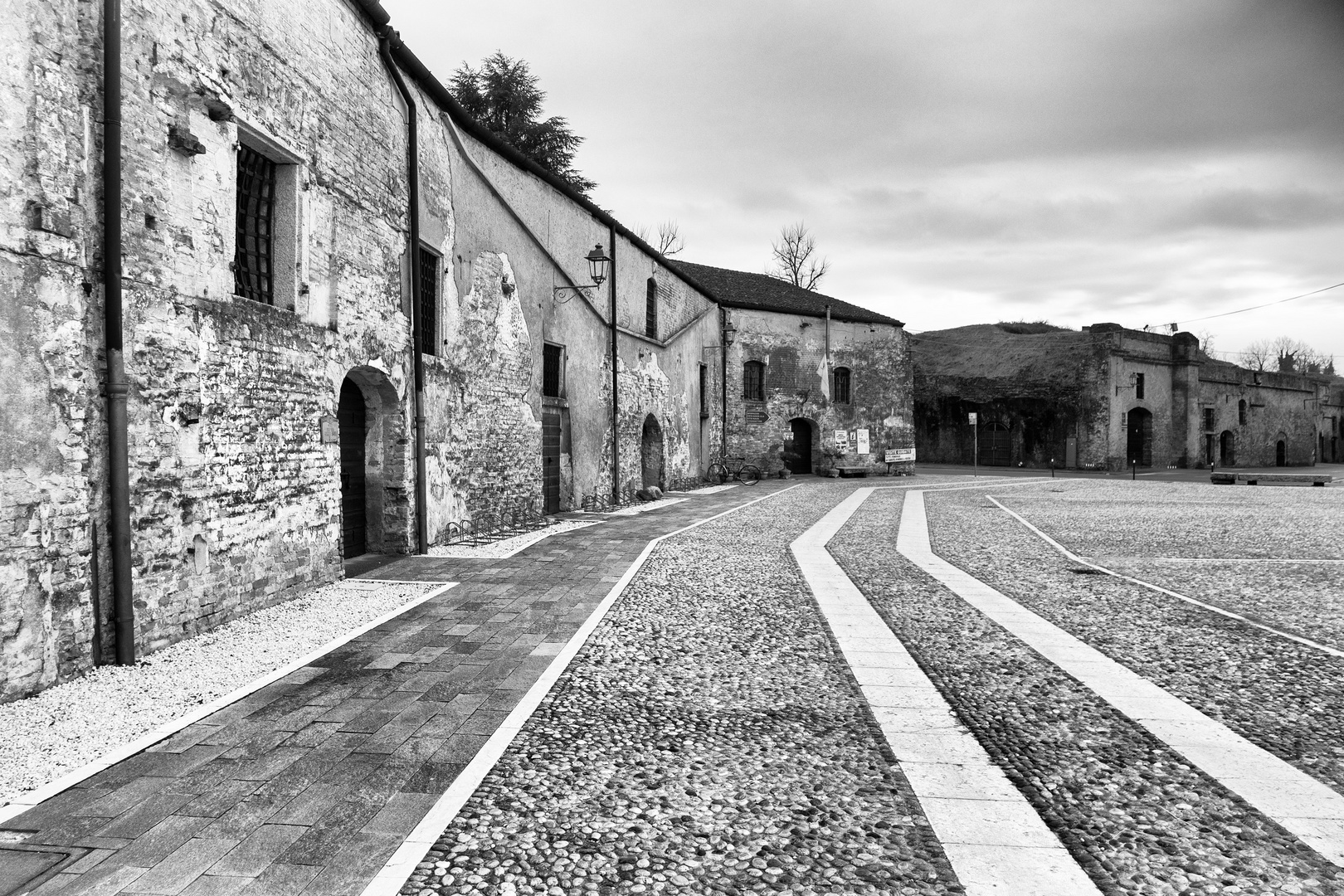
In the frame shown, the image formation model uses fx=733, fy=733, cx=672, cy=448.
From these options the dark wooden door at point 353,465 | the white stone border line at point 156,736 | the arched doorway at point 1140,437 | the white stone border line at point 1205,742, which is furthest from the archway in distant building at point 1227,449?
the white stone border line at point 156,736

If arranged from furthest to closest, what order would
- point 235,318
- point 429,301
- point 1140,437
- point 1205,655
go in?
point 1140,437
point 429,301
point 235,318
point 1205,655

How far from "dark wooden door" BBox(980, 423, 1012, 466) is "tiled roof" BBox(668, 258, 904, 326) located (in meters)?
9.93

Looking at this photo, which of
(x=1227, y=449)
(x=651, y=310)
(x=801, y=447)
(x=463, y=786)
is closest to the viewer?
(x=463, y=786)

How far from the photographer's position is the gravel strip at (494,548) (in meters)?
8.62

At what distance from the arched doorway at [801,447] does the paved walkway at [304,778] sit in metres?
22.0

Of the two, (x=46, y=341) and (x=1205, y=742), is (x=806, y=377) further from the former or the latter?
(x=46, y=341)

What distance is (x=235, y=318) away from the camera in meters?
5.66

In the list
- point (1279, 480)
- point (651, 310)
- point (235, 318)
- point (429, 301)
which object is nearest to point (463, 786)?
point (235, 318)

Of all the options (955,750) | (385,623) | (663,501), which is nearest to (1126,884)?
(955,750)

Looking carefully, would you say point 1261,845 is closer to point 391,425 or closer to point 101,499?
point 101,499

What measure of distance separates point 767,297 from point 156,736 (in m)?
25.2

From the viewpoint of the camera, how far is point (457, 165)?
988 cm

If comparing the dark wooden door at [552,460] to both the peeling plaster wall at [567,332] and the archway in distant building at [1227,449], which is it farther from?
the archway in distant building at [1227,449]

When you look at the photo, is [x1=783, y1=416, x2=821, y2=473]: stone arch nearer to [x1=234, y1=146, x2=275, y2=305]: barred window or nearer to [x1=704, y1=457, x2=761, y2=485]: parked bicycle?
[x1=704, y1=457, x2=761, y2=485]: parked bicycle
